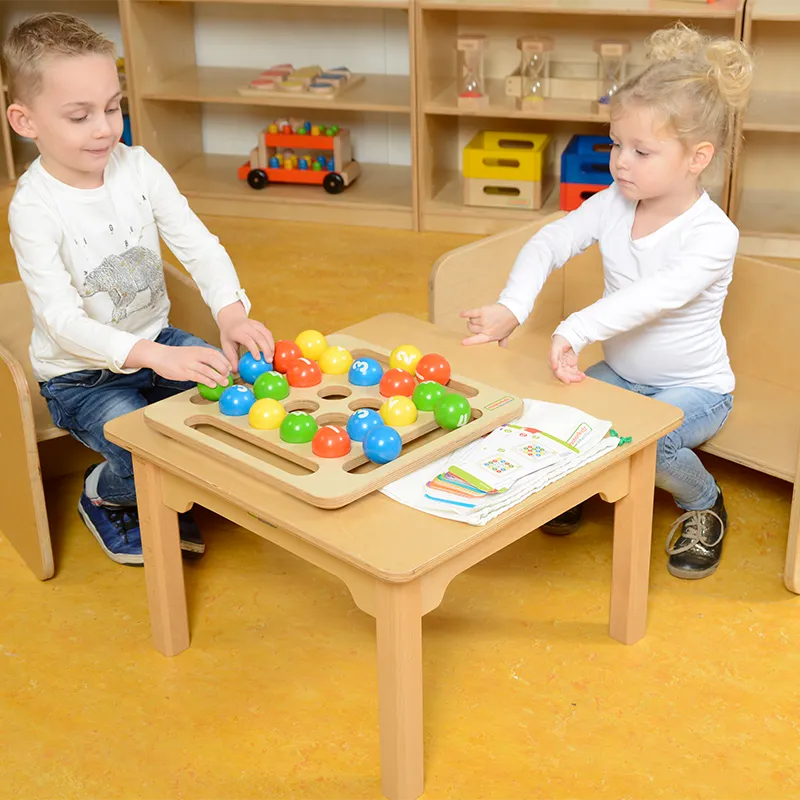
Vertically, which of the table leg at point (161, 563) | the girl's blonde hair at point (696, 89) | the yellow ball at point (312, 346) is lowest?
the table leg at point (161, 563)

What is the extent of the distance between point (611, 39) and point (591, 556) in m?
2.16

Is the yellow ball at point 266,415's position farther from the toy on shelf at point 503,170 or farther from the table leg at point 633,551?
the toy on shelf at point 503,170

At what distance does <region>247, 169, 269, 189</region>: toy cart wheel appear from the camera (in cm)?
410

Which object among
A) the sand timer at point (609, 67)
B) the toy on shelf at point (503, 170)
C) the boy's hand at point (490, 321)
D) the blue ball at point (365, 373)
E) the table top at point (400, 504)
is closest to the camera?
the table top at point (400, 504)

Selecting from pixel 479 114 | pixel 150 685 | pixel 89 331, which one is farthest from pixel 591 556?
pixel 479 114

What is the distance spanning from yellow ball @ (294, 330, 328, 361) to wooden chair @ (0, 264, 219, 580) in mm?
480

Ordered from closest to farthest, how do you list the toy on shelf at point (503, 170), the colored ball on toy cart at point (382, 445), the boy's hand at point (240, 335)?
the colored ball on toy cart at point (382, 445)
the boy's hand at point (240, 335)
the toy on shelf at point (503, 170)

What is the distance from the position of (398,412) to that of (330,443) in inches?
5.1

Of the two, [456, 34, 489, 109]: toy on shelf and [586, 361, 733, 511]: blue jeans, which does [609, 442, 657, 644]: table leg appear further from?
[456, 34, 489, 109]: toy on shelf

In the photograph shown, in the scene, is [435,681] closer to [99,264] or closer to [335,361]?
[335,361]

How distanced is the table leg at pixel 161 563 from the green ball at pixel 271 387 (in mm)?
188

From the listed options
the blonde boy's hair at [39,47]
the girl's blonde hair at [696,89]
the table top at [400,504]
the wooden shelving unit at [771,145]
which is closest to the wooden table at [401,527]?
the table top at [400,504]

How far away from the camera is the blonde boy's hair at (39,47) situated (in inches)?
74.4

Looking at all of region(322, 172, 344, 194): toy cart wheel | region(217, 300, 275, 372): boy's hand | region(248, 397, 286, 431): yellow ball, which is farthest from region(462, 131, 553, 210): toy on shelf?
region(248, 397, 286, 431): yellow ball
